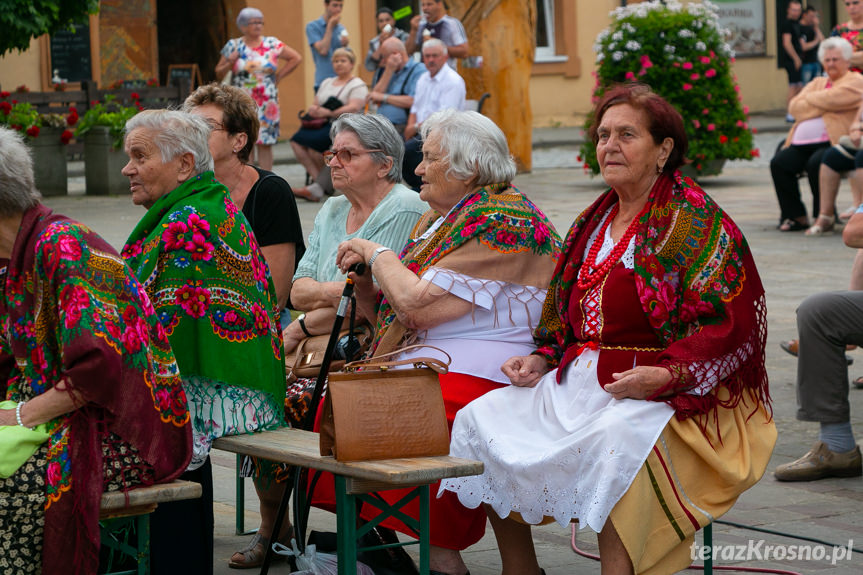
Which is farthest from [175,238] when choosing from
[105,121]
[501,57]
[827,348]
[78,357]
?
[501,57]

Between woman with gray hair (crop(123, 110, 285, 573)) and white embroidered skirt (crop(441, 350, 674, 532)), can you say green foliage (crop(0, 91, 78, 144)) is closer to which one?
woman with gray hair (crop(123, 110, 285, 573))

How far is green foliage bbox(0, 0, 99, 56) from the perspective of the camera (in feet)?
44.1

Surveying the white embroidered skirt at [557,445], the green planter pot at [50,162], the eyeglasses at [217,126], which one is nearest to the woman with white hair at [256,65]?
the green planter pot at [50,162]

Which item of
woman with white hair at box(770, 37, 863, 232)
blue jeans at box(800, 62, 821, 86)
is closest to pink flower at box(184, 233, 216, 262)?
woman with white hair at box(770, 37, 863, 232)

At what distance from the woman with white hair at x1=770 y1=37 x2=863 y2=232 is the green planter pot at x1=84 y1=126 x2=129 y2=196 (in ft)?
24.4

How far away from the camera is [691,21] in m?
15.6

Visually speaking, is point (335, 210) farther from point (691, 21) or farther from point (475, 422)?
point (691, 21)

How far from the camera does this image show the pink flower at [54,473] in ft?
11.9

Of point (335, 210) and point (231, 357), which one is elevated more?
point (335, 210)

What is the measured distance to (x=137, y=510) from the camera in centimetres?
381

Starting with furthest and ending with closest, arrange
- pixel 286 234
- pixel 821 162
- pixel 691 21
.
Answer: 1. pixel 691 21
2. pixel 821 162
3. pixel 286 234

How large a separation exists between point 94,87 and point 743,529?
43.9 ft

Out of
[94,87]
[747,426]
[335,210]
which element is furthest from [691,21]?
[747,426]

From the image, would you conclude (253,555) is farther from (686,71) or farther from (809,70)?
(809,70)
